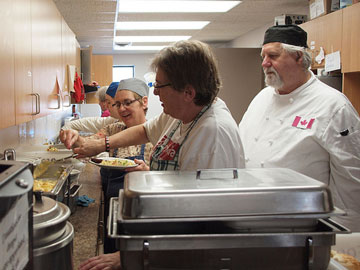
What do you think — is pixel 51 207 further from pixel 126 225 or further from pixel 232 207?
pixel 232 207

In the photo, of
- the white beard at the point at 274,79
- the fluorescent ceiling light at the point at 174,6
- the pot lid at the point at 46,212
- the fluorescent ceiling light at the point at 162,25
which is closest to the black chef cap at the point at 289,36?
the white beard at the point at 274,79

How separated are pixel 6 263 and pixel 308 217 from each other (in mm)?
553

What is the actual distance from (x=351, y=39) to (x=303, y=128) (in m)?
1.31

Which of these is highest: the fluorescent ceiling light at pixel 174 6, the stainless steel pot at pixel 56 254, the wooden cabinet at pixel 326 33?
the fluorescent ceiling light at pixel 174 6

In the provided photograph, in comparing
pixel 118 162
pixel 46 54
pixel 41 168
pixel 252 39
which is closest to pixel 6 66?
pixel 41 168

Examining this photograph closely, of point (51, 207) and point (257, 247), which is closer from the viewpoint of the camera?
point (257, 247)

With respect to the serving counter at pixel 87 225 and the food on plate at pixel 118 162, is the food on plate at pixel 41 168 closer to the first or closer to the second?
the serving counter at pixel 87 225

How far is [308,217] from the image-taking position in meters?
0.78

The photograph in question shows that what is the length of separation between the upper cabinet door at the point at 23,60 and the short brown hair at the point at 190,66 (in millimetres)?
658

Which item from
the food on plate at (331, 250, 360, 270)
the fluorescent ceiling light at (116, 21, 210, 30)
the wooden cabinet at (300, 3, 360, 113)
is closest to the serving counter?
the food on plate at (331, 250, 360, 270)

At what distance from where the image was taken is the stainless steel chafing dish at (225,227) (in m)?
0.76

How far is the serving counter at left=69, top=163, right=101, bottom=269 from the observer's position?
1459mm

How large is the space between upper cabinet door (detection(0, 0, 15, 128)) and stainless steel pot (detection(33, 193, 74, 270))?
0.63m

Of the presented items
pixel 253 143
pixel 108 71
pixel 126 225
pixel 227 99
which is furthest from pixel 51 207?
pixel 108 71
